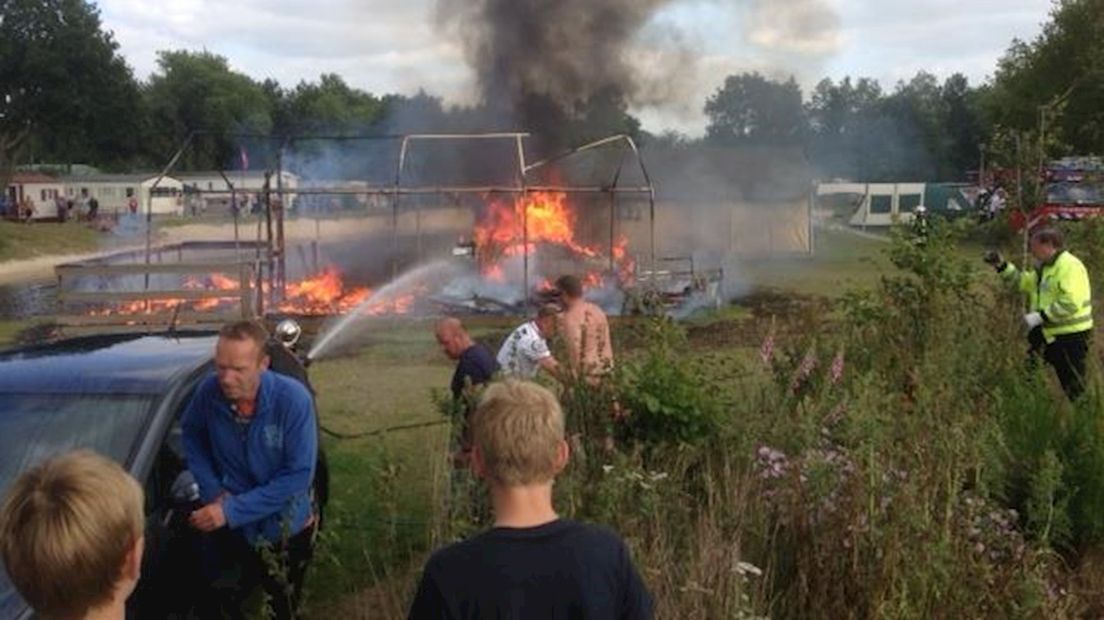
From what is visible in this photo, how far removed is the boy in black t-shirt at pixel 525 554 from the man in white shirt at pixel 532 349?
314 centimetres

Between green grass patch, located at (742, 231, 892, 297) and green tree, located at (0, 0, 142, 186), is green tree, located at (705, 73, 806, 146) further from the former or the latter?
green tree, located at (0, 0, 142, 186)

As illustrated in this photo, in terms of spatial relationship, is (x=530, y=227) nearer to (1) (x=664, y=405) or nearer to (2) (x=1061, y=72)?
(1) (x=664, y=405)

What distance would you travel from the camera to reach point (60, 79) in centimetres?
5709

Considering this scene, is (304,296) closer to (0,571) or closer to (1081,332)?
(1081,332)

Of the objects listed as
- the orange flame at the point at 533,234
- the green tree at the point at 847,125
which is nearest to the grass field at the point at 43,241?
the orange flame at the point at 533,234

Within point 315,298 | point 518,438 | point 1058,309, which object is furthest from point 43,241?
point 518,438

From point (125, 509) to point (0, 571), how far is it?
1956mm

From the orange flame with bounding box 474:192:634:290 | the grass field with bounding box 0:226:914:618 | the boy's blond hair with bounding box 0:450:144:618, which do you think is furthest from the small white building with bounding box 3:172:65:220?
the boy's blond hair with bounding box 0:450:144:618

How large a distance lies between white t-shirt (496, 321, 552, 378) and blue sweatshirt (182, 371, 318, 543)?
1697 mm

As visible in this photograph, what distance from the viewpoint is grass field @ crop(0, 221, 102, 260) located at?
119 feet

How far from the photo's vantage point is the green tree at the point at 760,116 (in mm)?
53031

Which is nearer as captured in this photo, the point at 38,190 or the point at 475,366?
the point at 475,366

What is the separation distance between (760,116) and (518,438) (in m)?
57.7

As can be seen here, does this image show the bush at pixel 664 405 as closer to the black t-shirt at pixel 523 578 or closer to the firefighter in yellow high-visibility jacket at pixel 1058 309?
the black t-shirt at pixel 523 578
